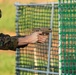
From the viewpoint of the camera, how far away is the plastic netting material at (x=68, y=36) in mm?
6500

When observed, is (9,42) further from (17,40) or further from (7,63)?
(7,63)

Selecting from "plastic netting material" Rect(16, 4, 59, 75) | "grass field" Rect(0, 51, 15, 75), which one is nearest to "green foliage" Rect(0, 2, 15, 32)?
"grass field" Rect(0, 51, 15, 75)

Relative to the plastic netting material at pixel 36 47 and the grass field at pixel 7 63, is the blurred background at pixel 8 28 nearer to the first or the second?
the grass field at pixel 7 63

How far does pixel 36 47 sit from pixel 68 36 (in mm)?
2173

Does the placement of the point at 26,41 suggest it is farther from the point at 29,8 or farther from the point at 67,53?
the point at 29,8

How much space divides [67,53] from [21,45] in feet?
2.07

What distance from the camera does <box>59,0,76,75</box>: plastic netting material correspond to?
6.50 meters

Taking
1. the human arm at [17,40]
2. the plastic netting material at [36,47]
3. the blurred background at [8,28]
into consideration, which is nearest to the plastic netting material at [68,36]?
the human arm at [17,40]

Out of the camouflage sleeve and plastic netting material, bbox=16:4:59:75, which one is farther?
plastic netting material, bbox=16:4:59:75

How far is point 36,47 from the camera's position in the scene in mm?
8820

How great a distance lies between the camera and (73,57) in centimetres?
673

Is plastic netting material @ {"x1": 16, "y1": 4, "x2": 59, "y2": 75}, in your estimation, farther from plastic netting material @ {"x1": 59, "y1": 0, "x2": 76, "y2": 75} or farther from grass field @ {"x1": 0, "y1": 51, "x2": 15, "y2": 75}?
grass field @ {"x1": 0, "y1": 51, "x2": 15, "y2": 75}

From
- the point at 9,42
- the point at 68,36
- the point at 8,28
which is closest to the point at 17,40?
the point at 9,42

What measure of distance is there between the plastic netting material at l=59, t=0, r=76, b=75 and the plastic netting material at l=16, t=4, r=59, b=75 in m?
1.75
